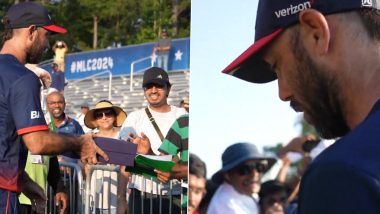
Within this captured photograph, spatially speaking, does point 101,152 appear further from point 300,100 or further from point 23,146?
point 300,100

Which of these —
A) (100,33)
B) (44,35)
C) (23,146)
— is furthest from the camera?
(100,33)

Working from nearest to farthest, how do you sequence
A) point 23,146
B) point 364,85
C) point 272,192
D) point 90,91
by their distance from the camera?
point 364,85 < point 272,192 < point 23,146 < point 90,91

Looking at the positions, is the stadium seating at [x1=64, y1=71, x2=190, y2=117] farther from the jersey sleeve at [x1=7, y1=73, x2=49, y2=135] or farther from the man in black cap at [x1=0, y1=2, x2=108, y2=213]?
the jersey sleeve at [x1=7, y1=73, x2=49, y2=135]

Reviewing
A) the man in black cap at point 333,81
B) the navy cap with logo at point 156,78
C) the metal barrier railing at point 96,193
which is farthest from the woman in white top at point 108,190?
the man in black cap at point 333,81

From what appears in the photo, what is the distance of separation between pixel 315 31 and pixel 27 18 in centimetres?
312

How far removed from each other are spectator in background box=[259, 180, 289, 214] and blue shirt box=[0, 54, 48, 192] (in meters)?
1.46

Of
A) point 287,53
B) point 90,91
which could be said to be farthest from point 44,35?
point 90,91

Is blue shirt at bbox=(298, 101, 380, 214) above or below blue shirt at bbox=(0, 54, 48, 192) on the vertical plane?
below

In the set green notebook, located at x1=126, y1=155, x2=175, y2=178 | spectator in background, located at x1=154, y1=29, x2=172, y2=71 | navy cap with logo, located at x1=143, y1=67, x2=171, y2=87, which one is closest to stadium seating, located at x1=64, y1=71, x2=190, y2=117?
spectator in background, located at x1=154, y1=29, x2=172, y2=71

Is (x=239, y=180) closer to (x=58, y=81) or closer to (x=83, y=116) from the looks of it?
(x=83, y=116)

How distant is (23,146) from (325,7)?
9.03 feet

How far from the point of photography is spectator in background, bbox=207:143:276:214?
230 cm

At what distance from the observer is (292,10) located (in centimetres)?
112

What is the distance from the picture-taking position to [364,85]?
3.52 ft
